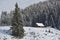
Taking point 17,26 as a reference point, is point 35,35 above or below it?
below

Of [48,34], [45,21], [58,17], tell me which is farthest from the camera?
[58,17]

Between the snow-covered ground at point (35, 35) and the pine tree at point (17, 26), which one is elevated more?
the pine tree at point (17, 26)

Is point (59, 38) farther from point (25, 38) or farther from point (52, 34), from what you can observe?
point (25, 38)

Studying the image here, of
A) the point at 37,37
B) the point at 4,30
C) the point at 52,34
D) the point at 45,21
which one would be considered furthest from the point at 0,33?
the point at 45,21

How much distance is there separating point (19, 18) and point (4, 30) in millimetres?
5072

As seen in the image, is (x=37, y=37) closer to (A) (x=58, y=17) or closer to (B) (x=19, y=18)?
(B) (x=19, y=18)

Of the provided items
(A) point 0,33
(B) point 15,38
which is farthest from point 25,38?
(A) point 0,33

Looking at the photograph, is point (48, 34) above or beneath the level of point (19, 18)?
beneath

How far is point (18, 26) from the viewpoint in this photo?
38625 millimetres

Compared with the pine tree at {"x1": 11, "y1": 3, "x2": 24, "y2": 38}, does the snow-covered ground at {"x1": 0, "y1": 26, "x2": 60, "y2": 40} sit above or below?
below

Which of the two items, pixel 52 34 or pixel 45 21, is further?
pixel 45 21

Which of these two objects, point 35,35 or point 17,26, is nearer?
point 17,26

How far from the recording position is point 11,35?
3903 cm

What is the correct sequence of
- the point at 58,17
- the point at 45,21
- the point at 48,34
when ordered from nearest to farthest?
1. the point at 48,34
2. the point at 45,21
3. the point at 58,17
